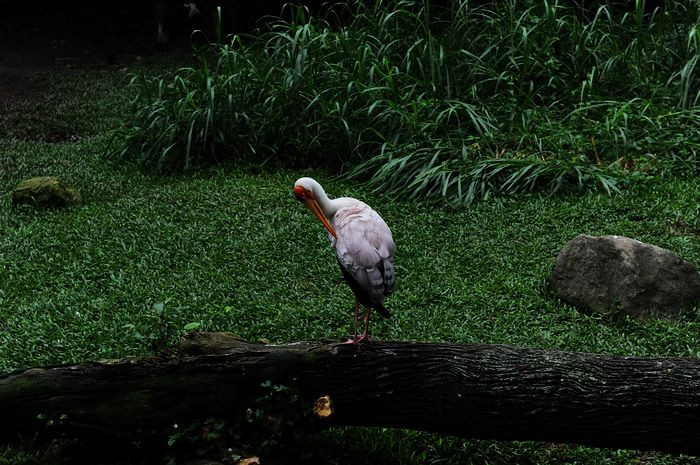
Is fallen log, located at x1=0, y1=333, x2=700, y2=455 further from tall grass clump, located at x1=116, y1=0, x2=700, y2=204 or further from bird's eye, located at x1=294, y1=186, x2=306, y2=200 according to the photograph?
tall grass clump, located at x1=116, y1=0, x2=700, y2=204

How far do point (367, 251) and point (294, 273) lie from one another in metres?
1.98

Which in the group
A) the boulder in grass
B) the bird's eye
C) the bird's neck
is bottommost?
the boulder in grass

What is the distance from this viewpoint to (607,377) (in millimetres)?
2799

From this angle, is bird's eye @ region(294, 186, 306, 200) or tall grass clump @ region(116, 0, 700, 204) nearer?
bird's eye @ region(294, 186, 306, 200)

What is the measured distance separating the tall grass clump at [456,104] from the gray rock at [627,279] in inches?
53.6

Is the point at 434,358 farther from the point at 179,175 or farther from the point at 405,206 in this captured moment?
the point at 179,175

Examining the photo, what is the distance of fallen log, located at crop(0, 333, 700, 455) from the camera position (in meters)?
2.75

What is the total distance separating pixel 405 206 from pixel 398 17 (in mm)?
2573

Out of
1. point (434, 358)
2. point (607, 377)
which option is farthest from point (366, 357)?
point (607, 377)

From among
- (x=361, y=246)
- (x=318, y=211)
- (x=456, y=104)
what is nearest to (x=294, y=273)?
(x=318, y=211)

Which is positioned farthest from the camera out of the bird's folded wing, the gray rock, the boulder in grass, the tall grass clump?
the boulder in grass

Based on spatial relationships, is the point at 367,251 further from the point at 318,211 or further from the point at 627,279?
the point at 627,279

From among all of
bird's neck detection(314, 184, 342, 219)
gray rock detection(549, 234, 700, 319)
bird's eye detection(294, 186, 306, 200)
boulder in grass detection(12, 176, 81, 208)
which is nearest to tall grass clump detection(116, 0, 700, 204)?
boulder in grass detection(12, 176, 81, 208)

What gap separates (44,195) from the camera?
6035 mm
